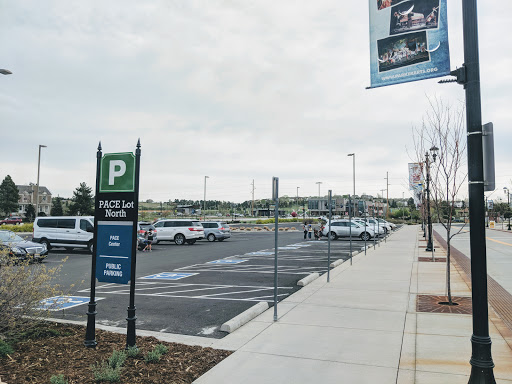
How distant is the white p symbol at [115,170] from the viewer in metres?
6.12

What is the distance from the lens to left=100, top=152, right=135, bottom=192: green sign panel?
19.9 ft

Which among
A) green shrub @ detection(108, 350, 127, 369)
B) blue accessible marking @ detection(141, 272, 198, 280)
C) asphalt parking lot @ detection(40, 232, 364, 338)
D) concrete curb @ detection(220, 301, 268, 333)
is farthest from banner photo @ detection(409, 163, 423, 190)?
green shrub @ detection(108, 350, 127, 369)

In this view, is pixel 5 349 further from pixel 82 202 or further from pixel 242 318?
pixel 82 202

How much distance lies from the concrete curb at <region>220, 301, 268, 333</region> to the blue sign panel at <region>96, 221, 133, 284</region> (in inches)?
76.2

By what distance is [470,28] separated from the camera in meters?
4.58

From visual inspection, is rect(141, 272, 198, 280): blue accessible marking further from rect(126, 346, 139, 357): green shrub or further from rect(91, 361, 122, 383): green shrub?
rect(91, 361, 122, 383): green shrub

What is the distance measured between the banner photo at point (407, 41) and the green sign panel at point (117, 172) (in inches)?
144

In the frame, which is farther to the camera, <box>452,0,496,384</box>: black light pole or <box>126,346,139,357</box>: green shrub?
<box>126,346,139,357</box>: green shrub

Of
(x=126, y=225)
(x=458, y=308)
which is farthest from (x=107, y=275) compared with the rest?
(x=458, y=308)

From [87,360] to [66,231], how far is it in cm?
1916

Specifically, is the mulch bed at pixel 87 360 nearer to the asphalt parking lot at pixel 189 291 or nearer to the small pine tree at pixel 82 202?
the asphalt parking lot at pixel 189 291

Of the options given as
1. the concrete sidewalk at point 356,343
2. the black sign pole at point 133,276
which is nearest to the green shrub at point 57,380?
the black sign pole at point 133,276

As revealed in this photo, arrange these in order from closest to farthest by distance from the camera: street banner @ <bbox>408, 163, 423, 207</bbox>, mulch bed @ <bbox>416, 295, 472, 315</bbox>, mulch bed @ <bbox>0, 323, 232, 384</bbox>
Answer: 1. mulch bed @ <bbox>0, 323, 232, 384</bbox>
2. mulch bed @ <bbox>416, 295, 472, 315</bbox>
3. street banner @ <bbox>408, 163, 423, 207</bbox>

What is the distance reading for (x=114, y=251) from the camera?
612 cm
